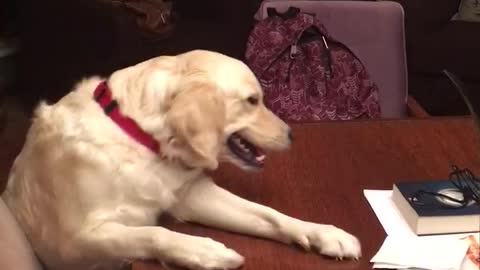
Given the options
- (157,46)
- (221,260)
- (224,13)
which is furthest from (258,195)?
(224,13)

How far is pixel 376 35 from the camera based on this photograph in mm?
2270

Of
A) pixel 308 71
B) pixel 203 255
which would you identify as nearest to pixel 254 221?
pixel 203 255

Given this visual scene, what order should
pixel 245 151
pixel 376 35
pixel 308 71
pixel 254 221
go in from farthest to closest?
pixel 376 35
pixel 308 71
pixel 245 151
pixel 254 221

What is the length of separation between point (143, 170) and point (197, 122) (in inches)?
4.9

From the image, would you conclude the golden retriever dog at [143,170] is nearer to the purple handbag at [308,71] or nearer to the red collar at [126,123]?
the red collar at [126,123]

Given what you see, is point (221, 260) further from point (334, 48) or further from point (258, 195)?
point (334, 48)

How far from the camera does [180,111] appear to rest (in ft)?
3.69

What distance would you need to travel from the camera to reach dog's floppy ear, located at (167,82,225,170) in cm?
112

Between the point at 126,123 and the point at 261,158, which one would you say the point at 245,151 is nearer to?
the point at 261,158

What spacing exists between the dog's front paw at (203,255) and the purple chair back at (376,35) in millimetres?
1314

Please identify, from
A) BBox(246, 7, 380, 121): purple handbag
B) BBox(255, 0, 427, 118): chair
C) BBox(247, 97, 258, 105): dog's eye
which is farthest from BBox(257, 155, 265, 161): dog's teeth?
BBox(255, 0, 427, 118): chair

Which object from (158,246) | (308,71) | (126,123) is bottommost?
(308,71)

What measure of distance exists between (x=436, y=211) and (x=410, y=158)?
11.7 inches

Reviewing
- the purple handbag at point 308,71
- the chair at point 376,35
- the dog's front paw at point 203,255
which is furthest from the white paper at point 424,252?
the chair at point 376,35
